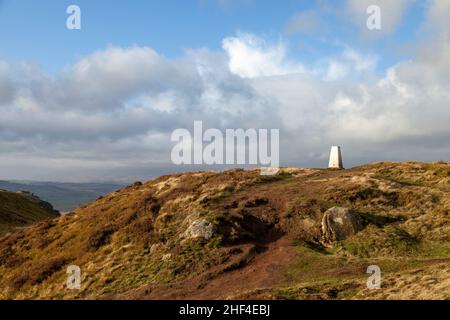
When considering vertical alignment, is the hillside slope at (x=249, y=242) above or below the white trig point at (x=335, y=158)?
below

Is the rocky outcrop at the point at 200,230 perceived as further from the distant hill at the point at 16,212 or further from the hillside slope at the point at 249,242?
the distant hill at the point at 16,212

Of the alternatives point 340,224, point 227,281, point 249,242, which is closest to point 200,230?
point 249,242

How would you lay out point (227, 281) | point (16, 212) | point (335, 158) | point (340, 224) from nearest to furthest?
point (227, 281)
point (340, 224)
point (335, 158)
point (16, 212)

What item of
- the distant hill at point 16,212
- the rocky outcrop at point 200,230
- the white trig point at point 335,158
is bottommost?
the distant hill at point 16,212

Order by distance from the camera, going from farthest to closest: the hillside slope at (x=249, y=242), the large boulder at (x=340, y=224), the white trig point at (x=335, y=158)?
1. the white trig point at (x=335, y=158)
2. the large boulder at (x=340, y=224)
3. the hillside slope at (x=249, y=242)

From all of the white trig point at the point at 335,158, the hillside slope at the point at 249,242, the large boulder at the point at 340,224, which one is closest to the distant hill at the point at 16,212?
the hillside slope at the point at 249,242

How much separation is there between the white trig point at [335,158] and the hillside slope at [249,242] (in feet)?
15.9

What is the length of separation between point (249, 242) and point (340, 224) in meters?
7.95

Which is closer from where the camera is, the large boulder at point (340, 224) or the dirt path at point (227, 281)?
the dirt path at point (227, 281)

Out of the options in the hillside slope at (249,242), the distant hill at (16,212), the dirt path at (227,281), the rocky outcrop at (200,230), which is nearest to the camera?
the dirt path at (227,281)

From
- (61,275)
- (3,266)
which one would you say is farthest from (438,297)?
(3,266)

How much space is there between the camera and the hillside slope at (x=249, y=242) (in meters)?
28.3

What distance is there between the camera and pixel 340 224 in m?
36.4

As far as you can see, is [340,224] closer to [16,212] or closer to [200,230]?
[200,230]
